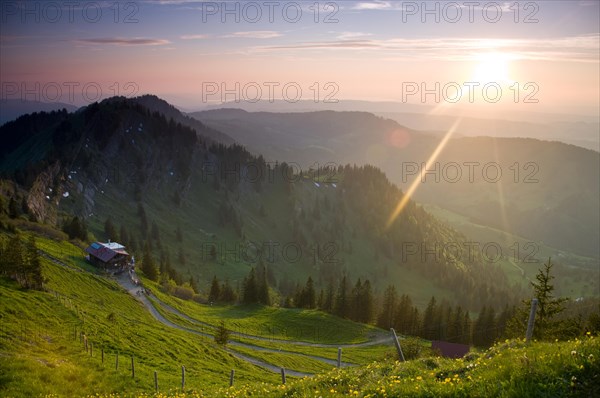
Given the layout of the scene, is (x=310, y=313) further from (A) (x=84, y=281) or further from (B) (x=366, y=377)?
(B) (x=366, y=377)

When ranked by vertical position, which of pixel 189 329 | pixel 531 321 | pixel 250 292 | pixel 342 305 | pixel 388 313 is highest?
pixel 531 321

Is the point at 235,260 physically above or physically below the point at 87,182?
below

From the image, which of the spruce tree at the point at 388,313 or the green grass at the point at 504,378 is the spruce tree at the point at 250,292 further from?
the green grass at the point at 504,378

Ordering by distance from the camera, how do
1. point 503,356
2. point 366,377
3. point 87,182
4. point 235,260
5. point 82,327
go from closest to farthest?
point 503,356 → point 366,377 → point 82,327 → point 87,182 → point 235,260

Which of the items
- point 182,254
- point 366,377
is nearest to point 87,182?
point 182,254

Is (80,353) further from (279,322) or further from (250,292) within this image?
(250,292)

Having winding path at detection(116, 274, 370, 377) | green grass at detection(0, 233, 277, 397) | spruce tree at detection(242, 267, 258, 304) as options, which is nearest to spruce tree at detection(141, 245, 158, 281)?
winding path at detection(116, 274, 370, 377)

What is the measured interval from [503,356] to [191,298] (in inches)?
4414

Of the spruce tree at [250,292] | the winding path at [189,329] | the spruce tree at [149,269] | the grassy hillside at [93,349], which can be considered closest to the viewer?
the grassy hillside at [93,349]

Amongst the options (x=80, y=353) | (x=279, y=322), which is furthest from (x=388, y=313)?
(x=80, y=353)

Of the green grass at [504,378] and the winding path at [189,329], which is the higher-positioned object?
the green grass at [504,378]

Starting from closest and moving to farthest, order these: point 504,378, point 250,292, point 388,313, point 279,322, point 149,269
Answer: point 504,378
point 279,322
point 388,313
point 250,292
point 149,269

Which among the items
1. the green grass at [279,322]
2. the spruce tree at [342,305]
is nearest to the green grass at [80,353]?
the green grass at [279,322]

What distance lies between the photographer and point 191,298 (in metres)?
117
